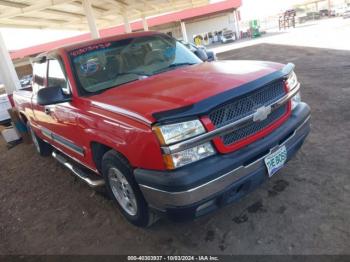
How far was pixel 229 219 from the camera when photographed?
3188 mm

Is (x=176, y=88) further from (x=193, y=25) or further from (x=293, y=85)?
(x=193, y=25)

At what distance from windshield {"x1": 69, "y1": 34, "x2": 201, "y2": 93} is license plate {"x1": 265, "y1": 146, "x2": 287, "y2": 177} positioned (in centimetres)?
165

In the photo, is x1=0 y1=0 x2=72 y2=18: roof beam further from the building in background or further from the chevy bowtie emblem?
the building in background

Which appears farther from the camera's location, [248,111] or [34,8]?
[34,8]

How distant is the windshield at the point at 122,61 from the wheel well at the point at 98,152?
23.2 inches

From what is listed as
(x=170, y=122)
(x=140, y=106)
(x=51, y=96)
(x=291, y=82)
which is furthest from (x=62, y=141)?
(x=291, y=82)

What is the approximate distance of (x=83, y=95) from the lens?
137 inches

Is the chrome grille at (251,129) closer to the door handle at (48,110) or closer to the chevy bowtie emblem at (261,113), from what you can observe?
the chevy bowtie emblem at (261,113)

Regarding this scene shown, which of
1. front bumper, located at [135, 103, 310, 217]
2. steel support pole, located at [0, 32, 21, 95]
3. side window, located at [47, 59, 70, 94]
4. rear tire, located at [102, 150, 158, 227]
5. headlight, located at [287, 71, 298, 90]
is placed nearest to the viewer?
front bumper, located at [135, 103, 310, 217]

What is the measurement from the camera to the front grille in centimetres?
257

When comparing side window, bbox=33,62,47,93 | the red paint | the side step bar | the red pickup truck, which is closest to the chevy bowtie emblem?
the red pickup truck

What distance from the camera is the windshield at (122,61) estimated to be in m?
3.63

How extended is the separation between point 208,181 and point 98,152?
149 centimetres

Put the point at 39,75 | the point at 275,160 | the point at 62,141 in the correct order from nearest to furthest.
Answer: the point at 275,160 → the point at 62,141 → the point at 39,75
